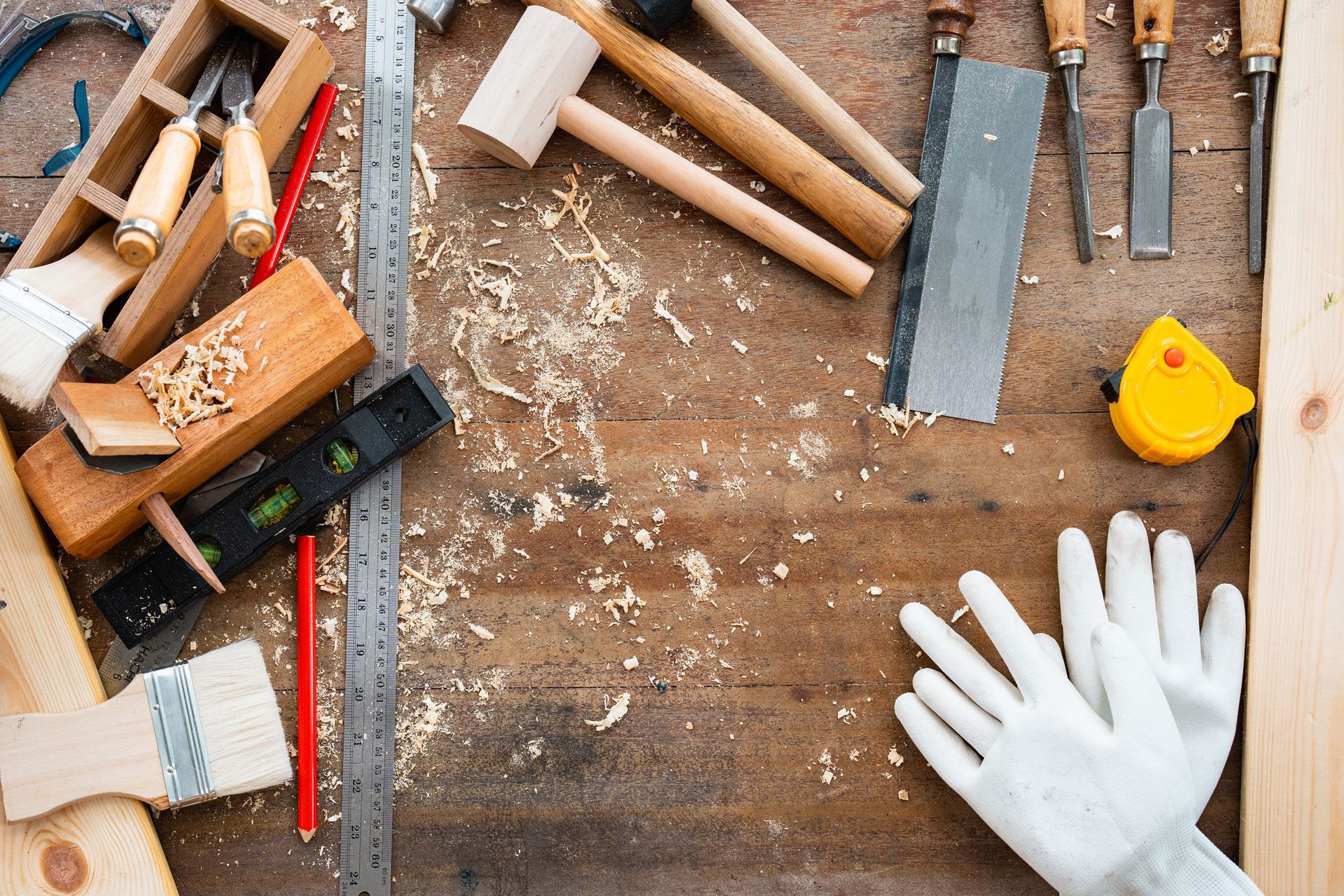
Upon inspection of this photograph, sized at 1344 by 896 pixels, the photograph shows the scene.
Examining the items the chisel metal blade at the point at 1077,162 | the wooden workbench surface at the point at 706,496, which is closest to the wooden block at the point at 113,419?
the wooden workbench surface at the point at 706,496

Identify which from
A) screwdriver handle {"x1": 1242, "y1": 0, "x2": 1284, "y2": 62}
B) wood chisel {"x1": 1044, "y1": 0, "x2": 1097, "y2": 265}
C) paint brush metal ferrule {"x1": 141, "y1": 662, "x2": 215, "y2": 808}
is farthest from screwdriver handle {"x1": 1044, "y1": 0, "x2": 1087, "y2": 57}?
paint brush metal ferrule {"x1": 141, "y1": 662, "x2": 215, "y2": 808}

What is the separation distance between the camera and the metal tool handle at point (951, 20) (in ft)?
4.89

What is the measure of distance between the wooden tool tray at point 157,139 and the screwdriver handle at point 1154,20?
1.52 metres

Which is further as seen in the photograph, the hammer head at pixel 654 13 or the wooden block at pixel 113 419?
→ the hammer head at pixel 654 13

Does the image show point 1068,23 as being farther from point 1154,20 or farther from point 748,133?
point 748,133

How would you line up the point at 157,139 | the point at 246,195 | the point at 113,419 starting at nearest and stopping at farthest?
the point at 246,195 < the point at 113,419 < the point at 157,139

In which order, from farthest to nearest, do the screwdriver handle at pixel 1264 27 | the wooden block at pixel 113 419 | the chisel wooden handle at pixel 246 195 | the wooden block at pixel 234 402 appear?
1. the screwdriver handle at pixel 1264 27
2. the wooden block at pixel 234 402
3. the wooden block at pixel 113 419
4. the chisel wooden handle at pixel 246 195

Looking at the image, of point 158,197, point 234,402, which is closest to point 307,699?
point 234,402

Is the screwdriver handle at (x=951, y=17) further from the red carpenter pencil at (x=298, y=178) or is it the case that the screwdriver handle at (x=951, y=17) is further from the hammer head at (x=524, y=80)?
the red carpenter pencil at (x=298, y=178)

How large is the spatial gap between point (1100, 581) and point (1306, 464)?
0.41 m

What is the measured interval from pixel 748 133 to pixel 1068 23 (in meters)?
0.63

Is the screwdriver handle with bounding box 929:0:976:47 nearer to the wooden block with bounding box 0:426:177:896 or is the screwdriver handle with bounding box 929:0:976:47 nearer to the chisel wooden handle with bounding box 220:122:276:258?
the chisel wooden handle with bounding box 220:122:276:258

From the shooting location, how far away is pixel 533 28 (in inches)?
57.9

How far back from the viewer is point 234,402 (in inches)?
55.5
